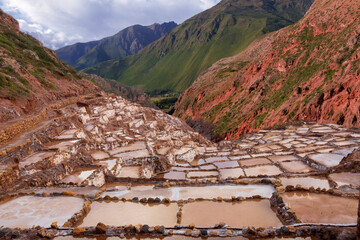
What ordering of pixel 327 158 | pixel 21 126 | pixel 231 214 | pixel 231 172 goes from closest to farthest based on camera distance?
pixel 231 214, pixel 327 158, pixel 231 172, pixel 21 126

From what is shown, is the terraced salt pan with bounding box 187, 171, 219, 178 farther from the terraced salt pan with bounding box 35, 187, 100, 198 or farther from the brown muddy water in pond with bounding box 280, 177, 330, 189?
the terraced salt pan with bounding box 35, 187, 100, 198

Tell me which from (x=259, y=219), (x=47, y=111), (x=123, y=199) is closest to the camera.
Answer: (x=259, y=219)

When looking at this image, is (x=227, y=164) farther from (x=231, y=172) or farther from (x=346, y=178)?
(x=346, y=178)

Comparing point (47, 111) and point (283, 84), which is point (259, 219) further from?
point (283, 84)

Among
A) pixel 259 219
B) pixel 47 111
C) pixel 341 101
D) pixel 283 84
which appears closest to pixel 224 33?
pixel 283 84

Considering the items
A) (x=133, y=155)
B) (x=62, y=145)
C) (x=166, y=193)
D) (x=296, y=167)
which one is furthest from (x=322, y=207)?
(x=62, y=145)

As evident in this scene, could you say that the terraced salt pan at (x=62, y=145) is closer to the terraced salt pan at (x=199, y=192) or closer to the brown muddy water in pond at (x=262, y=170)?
the terraced salt pan at (x=199, y=192)
